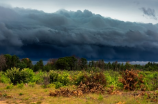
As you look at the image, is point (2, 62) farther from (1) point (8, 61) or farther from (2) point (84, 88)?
(2) point (84, 88)

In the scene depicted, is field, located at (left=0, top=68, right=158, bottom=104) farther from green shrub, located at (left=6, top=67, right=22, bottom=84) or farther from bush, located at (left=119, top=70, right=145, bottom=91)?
green shrub, located at (left=6, top=67, right=22, bottom=84)

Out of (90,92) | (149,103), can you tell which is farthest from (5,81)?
(149,103)

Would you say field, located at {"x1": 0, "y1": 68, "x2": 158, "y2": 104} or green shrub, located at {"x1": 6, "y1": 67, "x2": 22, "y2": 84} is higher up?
green shrub, located at {"x1": 6, "y1": 67, "x2": 22, "y2": 84}

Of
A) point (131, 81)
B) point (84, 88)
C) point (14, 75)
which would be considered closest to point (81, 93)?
point (84, 88)

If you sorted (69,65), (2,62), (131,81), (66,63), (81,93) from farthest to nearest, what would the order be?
(69,65) → (66,63) → (2,62) → (131,81) → (81,93)

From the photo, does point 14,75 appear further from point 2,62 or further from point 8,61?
point 8,61

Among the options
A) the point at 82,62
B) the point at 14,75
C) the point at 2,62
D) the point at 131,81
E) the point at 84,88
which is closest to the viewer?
the point at 84,88

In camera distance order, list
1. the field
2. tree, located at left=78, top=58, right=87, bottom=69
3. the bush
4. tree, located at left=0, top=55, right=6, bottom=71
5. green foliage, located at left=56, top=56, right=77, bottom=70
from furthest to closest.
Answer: tree, located at left=78, top=58, right=87, bottom=69 → green foliage, located at left=56, top=56, right=77, bottom=70 → tree, located at left=0, top=55, right=6, bottom=71 → the bush → the field

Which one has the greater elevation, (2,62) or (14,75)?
(2,62)

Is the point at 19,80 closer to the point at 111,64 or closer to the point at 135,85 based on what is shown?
the point at 135,85

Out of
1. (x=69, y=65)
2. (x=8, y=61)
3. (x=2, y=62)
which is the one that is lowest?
(x=69, y=65)

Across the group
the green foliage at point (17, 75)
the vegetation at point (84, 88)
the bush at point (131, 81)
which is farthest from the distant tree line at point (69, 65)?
the bush at point (131, 81)

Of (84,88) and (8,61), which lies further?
(8,61)

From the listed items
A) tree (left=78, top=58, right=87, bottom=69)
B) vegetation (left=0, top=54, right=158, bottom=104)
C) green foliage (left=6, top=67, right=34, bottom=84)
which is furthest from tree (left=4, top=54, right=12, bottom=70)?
green foliage (left=6, top=67, right=34, bottom=84)
